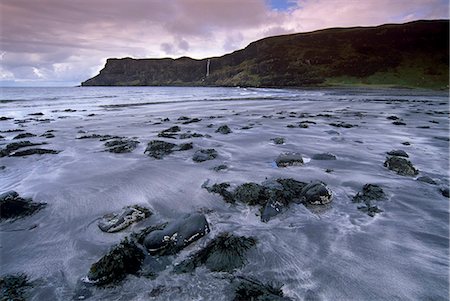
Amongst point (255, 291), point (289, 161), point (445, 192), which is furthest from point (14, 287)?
point (445, 192)

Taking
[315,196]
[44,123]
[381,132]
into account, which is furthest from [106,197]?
[44,123]

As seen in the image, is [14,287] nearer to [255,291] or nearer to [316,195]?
[255,291]

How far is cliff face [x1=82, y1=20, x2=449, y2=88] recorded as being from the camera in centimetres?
8331

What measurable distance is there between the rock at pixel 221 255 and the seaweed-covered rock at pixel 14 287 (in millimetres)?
1483

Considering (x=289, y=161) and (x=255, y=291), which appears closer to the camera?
(x=255, y=291)

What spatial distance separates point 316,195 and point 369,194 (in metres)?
1.00

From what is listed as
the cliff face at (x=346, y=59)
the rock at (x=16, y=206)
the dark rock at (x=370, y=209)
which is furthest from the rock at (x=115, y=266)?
the cliff face at (x=346, y=59)

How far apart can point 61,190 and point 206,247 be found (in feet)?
11.7

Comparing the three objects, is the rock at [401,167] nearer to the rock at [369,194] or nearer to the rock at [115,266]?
the rock at [369,194]

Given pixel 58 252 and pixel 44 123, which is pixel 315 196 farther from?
pixel 44 123

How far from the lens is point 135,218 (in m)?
4.12

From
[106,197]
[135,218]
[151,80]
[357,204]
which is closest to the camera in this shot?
[135,218]

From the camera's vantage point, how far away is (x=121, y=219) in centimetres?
405

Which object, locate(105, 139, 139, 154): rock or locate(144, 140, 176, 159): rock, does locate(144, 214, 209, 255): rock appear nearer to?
locate(144, 140, 176, 159): rock
